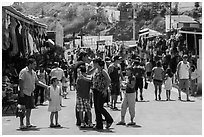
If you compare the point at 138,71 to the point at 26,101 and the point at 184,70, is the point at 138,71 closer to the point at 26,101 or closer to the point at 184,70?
the point at 184,70

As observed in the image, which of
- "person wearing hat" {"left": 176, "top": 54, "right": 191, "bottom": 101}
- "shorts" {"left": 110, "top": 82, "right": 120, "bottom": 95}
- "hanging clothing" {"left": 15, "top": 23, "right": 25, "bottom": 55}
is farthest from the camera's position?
"person wearing hat" {"left": 176, "top": 54, "right": 191, "bottom": 101}

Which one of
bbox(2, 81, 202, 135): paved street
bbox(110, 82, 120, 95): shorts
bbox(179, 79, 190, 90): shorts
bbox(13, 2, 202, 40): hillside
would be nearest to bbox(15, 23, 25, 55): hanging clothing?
bbox(2, 81, 202, 135): paved street

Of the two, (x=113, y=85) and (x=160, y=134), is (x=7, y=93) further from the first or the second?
(x=160, y=134)

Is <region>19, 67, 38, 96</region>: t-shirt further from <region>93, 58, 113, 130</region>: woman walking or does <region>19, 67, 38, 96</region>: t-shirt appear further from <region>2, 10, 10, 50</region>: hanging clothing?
<region>2, 10, 10, 50</region>: hanging clothing

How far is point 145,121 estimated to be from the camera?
10922 millimetres

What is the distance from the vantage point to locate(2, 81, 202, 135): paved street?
9.38m

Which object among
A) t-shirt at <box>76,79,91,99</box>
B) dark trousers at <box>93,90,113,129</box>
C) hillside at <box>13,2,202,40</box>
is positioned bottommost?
dark trousers at <box>93,90,113,129</box>

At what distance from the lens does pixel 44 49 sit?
66.8ft

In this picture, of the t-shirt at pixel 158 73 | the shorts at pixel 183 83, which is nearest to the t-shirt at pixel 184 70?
the shorts at pixel 183 83

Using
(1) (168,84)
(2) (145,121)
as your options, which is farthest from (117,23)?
(2) (145,121)

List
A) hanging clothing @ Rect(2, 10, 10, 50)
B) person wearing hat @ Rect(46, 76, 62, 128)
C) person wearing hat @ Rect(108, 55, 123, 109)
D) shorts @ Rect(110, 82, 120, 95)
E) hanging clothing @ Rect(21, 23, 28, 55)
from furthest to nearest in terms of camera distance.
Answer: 1. hanging clothing @ Rect(21, 23, 28, 55)
2. shorts @ Rect(110, 82, 120, 95)
3. person wearing hat @ Rect(108, 55, 123, 109)
4. hanging clothing @ Rect(2, 10, 10, 50)
5. person wearing hat @ Rect(46, 76, 62, 128)

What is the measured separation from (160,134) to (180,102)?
627 centimetres

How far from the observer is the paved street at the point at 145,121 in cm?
938

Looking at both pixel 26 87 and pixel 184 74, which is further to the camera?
pixel 184 74
